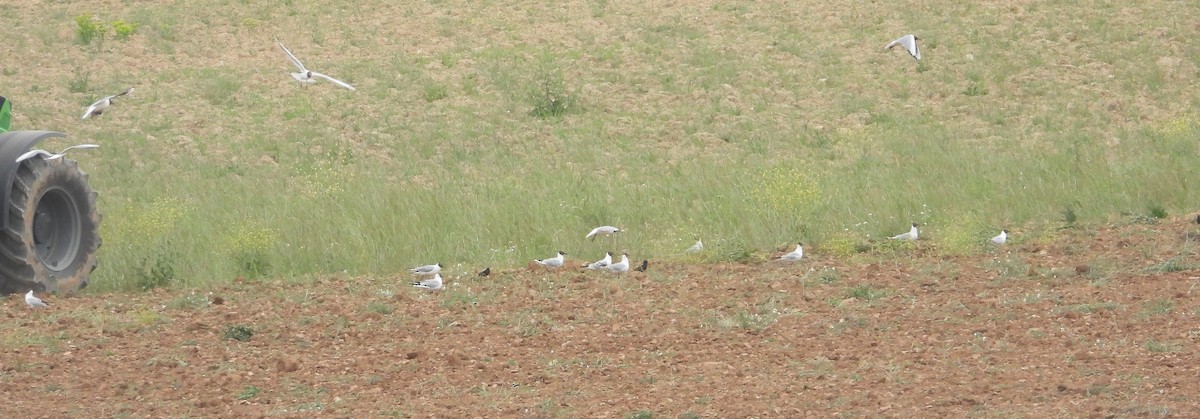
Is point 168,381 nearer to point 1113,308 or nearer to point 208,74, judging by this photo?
point 1113,308

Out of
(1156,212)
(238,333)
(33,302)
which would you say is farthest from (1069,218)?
(33,302)

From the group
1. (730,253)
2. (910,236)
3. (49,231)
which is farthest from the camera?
(910,236)

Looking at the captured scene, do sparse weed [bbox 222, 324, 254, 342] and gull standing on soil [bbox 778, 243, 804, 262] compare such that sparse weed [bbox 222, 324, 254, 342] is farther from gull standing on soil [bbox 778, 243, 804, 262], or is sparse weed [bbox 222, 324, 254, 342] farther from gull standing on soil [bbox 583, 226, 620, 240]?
gull standing on soil [bbox 778, 243, 804, 262]

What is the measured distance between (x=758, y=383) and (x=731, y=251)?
5.44 metres

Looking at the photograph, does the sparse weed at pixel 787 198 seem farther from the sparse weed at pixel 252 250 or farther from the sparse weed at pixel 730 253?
the sparse weed at pixel 252 250

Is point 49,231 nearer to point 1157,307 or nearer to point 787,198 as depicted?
point 787,198

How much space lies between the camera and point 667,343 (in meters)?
9.44

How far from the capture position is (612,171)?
70.1 ft

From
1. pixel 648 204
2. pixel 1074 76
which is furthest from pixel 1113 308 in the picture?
pixel 1074 76

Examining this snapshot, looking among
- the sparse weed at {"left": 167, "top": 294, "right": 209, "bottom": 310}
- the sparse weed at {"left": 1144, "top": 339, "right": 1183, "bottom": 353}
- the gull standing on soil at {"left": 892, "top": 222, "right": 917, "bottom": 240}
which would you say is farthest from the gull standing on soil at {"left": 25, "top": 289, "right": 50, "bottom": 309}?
the sparse weed at {"left": 1144, "top": 339, "right": 1183, "bottom": 353}

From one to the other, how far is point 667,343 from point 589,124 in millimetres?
15368

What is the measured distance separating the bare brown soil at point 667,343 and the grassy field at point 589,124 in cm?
177

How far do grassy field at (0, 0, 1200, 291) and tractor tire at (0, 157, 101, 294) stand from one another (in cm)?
64

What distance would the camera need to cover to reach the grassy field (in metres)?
15.2
